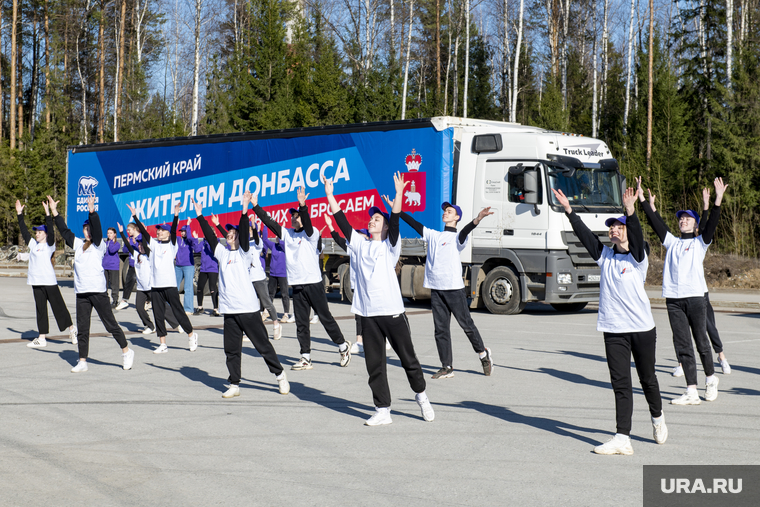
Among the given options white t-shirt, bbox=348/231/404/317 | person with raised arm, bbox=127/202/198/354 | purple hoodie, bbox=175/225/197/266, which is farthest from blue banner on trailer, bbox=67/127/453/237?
white t-shirt, bbox=348/231/404/317

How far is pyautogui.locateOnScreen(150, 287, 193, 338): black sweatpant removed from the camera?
11.4 m

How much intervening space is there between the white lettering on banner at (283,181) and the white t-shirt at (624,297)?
1321 cm

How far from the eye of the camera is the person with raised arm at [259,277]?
11.5 meters

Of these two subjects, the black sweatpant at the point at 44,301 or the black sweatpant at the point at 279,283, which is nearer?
the black sweatpant at the point at 44,301

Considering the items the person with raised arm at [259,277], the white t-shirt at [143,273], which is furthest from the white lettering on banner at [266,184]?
A: the white t-shirt at [143,273]

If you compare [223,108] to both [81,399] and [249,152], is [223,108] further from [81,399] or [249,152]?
[81,399]

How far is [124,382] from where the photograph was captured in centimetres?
906

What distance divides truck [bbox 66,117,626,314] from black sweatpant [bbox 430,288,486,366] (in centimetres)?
691

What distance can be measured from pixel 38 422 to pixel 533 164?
1112cm

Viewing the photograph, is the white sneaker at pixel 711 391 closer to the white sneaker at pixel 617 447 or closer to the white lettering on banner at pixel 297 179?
the white sneaker at pixel 617 447

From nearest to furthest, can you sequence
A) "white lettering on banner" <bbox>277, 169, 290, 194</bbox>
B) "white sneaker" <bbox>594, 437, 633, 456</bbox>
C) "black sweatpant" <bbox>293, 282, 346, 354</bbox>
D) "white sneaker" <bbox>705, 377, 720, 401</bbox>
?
"white sneaker" <bbox>594, 437, 633, 456</bbox>
"white sneaker" <bbox>705, 377, 720, 401</bbox>
"black sweatpant" <bbox>293, 282, 346, 354</bbox>
"white lettering on banner" <bbox>277, 169, 290, 194</bbox>

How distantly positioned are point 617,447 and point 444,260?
3.66 meters

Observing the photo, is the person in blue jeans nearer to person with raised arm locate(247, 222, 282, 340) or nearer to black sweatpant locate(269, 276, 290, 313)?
black sweatpant locate(269, 276, 290, 313)

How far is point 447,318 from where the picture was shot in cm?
928
